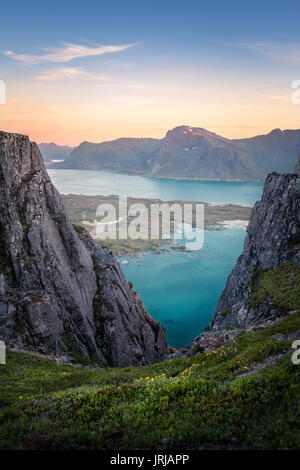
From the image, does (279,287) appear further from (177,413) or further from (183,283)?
(183,283)

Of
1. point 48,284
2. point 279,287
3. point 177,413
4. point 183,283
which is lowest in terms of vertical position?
point 183,283

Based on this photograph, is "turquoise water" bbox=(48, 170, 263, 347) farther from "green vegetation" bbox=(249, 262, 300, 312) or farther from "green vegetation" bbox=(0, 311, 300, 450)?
"green vegetation" bbox=(0, 311, 300, 450)

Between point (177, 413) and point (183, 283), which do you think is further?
point (183, 283)

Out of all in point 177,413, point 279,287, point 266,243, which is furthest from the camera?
point 266,243

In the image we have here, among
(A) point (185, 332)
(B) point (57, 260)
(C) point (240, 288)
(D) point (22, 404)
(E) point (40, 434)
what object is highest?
(B) point (57, 260)

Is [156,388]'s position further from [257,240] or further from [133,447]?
[257,240]

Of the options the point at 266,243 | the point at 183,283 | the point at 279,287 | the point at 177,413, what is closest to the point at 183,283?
the point at 183,283

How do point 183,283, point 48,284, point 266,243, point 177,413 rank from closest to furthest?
1. point 177,413
2. point 48,284
3. point 266,243
4. point 183,283

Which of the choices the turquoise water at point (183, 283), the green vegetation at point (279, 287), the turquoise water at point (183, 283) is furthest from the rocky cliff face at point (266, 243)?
the turquoise water at point (183, 283)
